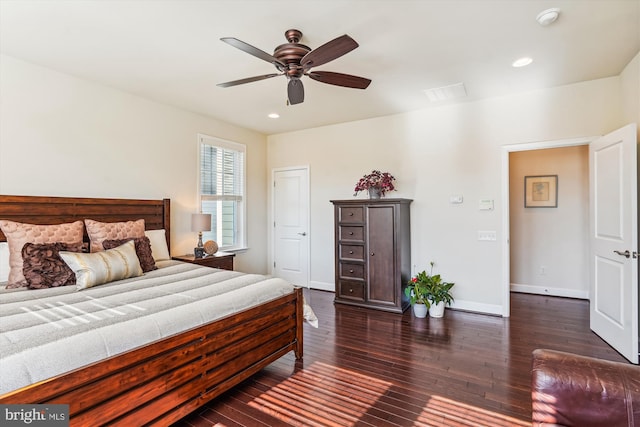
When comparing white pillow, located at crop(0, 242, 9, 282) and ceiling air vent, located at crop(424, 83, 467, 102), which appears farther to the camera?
ceiling air vent, located at crop(424, 83, 467, 102)

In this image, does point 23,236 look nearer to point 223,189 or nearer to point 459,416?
point 223,189

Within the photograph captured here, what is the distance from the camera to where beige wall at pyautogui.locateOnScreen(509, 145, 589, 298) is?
15.5 ft

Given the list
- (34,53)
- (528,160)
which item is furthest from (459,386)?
(34,53)

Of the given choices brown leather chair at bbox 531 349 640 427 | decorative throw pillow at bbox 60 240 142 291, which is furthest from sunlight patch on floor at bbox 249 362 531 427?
decorative throw pillow at bbox 60 240 142 291

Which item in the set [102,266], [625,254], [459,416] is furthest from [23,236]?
[625,254]

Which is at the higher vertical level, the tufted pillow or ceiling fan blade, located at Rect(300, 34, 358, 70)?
ceiling fan blade, located at Rect(300, 34, 358, 70)

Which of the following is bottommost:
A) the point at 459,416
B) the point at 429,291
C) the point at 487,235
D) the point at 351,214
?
the point at 459,416

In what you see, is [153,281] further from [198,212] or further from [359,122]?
[359,122]

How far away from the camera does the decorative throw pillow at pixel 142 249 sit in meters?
3.02

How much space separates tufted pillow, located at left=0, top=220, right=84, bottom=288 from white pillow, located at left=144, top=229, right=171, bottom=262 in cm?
76

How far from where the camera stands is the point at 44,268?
246cm

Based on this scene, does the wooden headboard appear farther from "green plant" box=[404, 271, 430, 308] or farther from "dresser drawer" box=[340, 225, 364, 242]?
"green plant" box=[404, 271, 430, 308]

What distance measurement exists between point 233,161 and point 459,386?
14.2 feet

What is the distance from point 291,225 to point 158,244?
2.36 m
